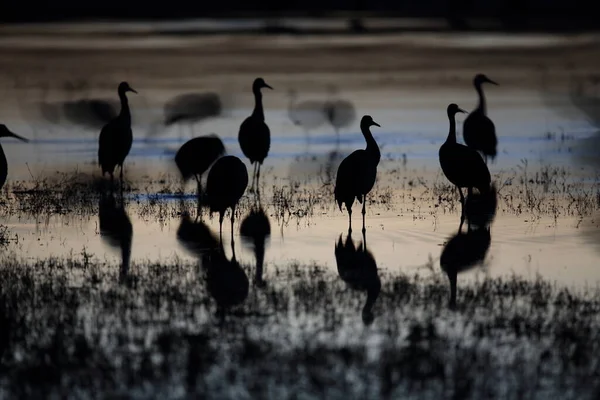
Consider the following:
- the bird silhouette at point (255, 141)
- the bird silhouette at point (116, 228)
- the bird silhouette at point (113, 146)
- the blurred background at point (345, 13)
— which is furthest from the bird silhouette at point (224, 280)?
the blurred background at point (345, 13)

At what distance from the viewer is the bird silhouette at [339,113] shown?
26.0 metres

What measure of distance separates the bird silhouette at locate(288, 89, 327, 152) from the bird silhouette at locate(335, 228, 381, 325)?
11633 mm

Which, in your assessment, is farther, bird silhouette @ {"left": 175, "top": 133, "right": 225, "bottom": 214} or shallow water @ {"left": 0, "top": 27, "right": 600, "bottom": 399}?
bird silhouette @ {"left": 175, "top": 133, "right": 225, "bottom": 214}

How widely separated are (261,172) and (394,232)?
6027 mm

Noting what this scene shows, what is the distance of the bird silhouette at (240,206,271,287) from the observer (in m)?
12.1

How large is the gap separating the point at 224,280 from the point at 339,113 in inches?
649

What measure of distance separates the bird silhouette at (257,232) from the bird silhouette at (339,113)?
29.8 feet

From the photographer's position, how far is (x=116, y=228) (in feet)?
46.4

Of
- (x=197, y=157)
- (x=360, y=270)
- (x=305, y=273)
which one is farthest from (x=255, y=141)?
(x=305, y=273)

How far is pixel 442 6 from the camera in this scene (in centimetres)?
5678

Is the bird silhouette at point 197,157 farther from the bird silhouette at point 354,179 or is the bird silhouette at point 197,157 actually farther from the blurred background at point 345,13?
the blurred background at point 345,13

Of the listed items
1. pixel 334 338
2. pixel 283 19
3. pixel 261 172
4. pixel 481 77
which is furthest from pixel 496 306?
pixel 283 19

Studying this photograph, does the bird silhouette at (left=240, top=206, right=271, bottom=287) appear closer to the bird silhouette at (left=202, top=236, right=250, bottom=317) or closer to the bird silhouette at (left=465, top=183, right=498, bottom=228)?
the bird silhouette at (left=202, top=236, right=250, bottom=317)

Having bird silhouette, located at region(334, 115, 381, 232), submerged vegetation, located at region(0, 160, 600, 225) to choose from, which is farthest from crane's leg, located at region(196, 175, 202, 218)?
bird silhouette, located at region(334, 115, 381, 232)
